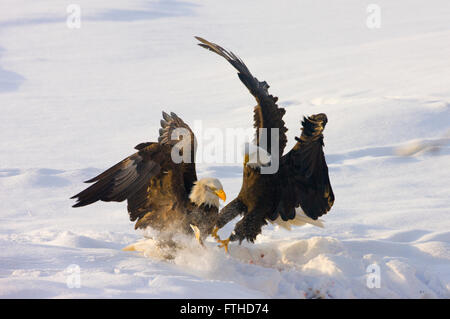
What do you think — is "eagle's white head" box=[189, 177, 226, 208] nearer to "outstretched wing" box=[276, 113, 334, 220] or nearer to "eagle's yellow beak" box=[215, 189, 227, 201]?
"eagle's yellow beak" box=[215, 189, 227, 201]

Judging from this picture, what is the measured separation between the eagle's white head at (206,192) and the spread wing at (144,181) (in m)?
0.14

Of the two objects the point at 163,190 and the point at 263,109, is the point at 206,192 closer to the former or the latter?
the point at 163,190

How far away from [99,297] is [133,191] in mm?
1607

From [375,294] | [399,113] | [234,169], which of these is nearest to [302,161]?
[375,294]

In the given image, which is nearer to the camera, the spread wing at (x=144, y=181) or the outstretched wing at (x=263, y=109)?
the spread wing at (x=144, y=181)

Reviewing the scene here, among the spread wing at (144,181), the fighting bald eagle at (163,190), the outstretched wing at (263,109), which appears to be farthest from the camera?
the outstretched wing at (263,109)

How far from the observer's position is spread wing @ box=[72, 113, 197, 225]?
5093mm

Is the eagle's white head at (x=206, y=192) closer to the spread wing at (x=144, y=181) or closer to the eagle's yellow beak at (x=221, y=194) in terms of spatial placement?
the eagle's yellow beak at (x=221, y=194)

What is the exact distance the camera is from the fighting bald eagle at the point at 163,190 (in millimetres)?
4980

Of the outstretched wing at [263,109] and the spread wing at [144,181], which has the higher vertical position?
the outstretched wing at [263,109]
